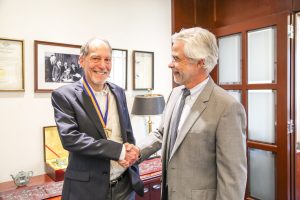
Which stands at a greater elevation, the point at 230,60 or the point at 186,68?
the point at 230,60

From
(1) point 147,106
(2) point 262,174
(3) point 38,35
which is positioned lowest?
(2) point 262,174

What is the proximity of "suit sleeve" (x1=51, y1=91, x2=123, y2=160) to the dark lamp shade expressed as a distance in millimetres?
1231

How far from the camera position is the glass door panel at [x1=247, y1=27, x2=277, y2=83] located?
2598 mm

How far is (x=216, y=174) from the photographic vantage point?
1.31m

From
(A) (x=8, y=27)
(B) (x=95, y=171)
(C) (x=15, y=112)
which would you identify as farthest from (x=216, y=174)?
(A) (x=8, y=27)

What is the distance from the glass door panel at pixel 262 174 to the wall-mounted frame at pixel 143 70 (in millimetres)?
1383

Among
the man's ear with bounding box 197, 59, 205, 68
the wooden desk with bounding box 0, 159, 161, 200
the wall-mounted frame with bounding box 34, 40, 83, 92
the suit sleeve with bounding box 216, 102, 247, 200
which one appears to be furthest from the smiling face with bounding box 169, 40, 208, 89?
the wall-mounted frame with bounding box 34, 40, 83, 92

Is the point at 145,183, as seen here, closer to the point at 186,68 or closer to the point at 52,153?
the point at 52,153

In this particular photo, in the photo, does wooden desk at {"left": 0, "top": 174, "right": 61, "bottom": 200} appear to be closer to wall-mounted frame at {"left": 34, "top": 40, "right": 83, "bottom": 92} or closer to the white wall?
the white wall

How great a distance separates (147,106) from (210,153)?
1509 millimetres

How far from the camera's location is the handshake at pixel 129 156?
155 centimetres

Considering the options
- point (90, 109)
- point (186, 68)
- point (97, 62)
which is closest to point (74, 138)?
point (90, 109)

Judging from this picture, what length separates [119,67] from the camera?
287cm

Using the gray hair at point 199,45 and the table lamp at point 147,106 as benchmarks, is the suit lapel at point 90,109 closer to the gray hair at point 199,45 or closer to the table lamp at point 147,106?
the gray hair at point 199,45
